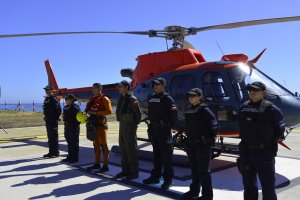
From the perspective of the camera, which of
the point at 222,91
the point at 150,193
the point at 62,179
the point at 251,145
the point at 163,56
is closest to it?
the point at 251,145

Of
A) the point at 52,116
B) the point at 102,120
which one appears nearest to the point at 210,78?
the point at 102,120

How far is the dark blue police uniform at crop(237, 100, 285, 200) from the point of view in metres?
4.17

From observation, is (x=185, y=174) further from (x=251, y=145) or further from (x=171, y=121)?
(x=251, y=145)

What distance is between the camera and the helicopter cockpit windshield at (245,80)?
6.96m

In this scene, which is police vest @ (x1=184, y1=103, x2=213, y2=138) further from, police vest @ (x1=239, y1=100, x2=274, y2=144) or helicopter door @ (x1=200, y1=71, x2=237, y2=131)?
helicopter door @ (x1=200, y1=71, x2=237, y2=131)

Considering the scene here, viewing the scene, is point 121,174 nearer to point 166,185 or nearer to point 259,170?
point 166,185

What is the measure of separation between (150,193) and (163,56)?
3.88 m

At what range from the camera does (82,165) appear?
26.2 ft

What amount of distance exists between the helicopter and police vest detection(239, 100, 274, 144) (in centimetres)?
253

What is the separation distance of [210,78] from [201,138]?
2.69 metres

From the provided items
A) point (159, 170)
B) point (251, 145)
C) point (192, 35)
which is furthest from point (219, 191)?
point (192, 35)

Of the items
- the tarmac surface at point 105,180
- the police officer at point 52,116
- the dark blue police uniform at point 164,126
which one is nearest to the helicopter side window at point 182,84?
the tarmac surface at point 105,180

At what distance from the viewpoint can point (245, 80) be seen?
23.4 ft

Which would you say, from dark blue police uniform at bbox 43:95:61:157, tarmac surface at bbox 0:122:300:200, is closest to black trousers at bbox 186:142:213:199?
tarmac surface at bbox 0:122:300:200
